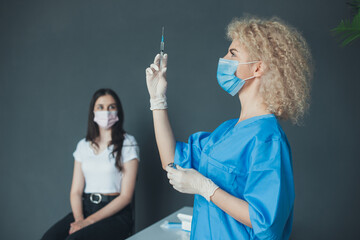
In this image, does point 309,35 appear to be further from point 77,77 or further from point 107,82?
point 77,77

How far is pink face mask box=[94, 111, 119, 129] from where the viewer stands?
7.45 feet

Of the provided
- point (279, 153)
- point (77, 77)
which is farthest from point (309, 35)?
point (77, 77)

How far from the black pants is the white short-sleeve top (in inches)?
4.7

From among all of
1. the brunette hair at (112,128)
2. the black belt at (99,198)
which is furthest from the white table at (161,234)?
the brunette hair at (112,128)

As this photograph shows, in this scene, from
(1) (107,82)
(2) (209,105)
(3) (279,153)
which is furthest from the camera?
(1) (107,82)

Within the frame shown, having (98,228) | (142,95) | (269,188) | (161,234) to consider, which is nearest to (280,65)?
(269,188)

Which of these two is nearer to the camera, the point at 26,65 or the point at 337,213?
the point at 337,213

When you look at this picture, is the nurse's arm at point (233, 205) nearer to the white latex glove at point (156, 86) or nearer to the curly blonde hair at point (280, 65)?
the curly blonde hair at point (280, 65)

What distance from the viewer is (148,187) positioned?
2617 mm

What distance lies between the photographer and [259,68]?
1.07 m

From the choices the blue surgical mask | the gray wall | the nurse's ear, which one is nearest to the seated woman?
the gray wall

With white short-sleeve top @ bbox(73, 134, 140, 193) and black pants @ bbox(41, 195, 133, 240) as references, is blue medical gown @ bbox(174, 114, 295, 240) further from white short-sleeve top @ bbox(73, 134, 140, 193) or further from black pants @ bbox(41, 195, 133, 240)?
white short-sleeve top @ bbox(73, 134, 140, 193)

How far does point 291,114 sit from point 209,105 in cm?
133

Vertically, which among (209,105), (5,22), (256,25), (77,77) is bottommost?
(209,105)
